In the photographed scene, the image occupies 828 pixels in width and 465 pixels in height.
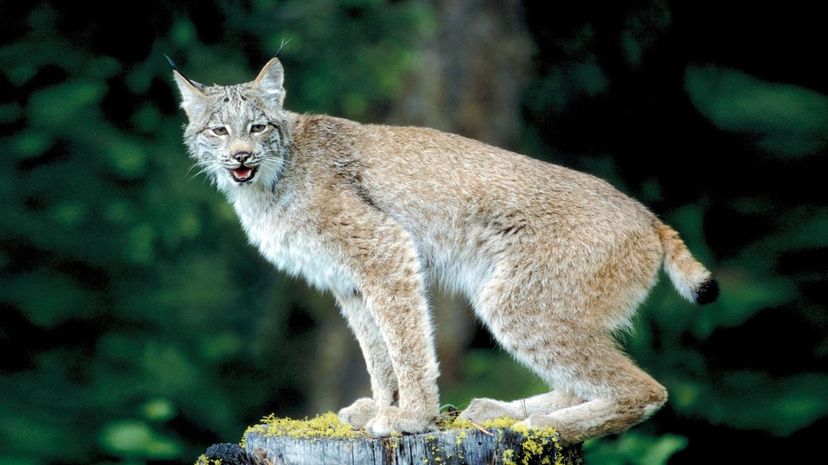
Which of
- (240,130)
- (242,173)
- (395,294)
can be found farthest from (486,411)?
(240,130)

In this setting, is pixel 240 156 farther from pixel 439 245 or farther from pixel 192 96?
pixel 439 245

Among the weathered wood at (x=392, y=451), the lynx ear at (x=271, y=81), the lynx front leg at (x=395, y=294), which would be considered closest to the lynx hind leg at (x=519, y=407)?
the lynx front leg at (x=395, y=294)

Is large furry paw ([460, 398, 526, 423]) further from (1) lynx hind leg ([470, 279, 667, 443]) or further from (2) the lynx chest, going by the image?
(2) the lynx chest

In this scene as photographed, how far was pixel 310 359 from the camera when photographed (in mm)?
10492

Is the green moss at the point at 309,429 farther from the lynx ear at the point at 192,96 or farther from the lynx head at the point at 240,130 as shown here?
the lynx ear at the point at 192,96

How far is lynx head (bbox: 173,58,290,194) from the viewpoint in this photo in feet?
20.2

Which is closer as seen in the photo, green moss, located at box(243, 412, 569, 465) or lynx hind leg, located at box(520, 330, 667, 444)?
green moss, located at box(243, 412, 569, 465)

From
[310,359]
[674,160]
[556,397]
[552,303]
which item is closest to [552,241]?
[552,303]

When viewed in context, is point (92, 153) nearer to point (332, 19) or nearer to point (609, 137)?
point (332, 19)

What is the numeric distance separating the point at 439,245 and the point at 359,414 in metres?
1.11

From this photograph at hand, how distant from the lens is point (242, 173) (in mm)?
6133

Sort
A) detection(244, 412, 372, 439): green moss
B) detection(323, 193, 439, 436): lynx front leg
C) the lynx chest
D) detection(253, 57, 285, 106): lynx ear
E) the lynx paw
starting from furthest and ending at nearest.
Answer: detection(253, 57, 285, 106): lynx ear
the lynx chest
detection(323, 193, 439, 436): lynx front leg
the lynx paw
detection(244, 412, 372, 439): green moss

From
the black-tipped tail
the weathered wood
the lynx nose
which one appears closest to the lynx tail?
the black-tipped tail

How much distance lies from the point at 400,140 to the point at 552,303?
4.73ft
